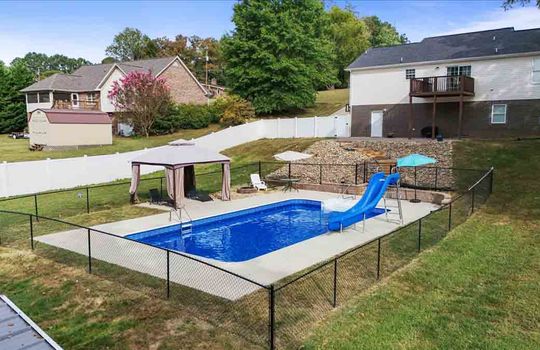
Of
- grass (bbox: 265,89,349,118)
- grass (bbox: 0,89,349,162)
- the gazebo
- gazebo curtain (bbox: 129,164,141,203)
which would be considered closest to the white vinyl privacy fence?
gazebo curtain (bbox: 129,164,141,203)

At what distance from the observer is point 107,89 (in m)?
43.9

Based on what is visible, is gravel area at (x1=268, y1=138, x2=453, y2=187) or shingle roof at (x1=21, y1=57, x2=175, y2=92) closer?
gravel area at (x1=268, y1=138, x2=453, y2=187)

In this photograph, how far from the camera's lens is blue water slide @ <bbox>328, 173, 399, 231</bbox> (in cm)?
1295

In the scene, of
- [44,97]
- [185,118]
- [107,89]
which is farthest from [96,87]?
[185,118]

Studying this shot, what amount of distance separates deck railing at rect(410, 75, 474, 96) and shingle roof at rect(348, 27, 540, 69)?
77.5 inches

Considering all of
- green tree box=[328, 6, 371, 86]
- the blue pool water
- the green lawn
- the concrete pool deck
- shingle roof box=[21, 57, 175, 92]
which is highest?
green tree box=[328, 6, 371, 86]

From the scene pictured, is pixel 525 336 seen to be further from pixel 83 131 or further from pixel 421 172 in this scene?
pixel 83 131

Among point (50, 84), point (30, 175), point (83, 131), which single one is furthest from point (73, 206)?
point (50, 84)

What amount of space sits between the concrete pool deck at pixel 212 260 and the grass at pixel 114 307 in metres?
0.37

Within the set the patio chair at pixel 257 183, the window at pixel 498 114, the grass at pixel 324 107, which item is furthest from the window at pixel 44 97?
the window at pixel 498 114

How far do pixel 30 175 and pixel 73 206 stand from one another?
5.03 metres

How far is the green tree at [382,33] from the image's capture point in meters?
71.2

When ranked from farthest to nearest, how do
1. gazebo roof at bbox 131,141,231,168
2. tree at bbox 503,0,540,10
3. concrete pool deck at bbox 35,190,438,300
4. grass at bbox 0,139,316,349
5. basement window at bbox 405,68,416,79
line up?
basement window at bbox 405,68,416,79 → tree at bbox 503,0,540,10 → gazebo roof at bbox 131,141,231,168 → concrete pool deck at bbox 35,190,438,300 → grass at bbox 0,139,316,349

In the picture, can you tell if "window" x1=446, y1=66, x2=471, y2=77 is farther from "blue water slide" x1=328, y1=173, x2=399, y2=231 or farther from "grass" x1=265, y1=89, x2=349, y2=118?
"grass" x1=265, y1=89, x2=349, y2=118
